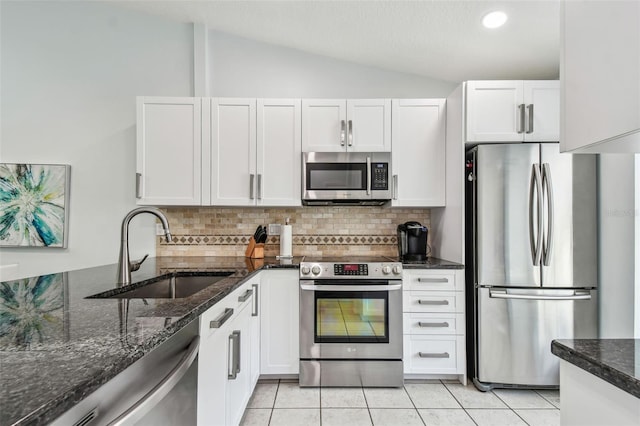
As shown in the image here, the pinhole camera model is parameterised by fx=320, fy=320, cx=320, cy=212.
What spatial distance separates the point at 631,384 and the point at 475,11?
239 centimetres

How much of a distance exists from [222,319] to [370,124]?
1951 mm

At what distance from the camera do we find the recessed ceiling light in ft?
7.19

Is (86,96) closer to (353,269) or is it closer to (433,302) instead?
(353,269)

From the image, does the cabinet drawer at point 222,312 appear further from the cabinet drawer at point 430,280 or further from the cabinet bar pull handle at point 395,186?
the cabinet bar pull handle at point 395,186

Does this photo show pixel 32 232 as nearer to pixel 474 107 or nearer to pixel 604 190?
pixel 474 107

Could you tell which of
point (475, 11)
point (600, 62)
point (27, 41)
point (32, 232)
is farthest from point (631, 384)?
point (27, 41)

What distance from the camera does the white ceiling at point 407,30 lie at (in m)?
2.24

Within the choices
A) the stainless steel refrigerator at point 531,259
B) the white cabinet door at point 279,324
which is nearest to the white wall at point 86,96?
the white cabinet door at point 279,324

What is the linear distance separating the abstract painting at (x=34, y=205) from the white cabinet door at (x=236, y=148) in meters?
1.44

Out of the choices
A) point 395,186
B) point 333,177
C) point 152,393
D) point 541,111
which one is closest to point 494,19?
point 541,111

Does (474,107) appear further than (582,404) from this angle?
Yes

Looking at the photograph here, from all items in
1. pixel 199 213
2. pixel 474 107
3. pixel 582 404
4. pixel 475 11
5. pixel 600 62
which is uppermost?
pixel 475 11

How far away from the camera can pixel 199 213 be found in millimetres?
2965

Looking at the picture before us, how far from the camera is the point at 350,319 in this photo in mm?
2352
